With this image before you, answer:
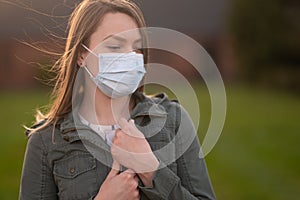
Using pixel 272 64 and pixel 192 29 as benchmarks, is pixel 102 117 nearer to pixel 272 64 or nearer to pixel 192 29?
pixel 272 64

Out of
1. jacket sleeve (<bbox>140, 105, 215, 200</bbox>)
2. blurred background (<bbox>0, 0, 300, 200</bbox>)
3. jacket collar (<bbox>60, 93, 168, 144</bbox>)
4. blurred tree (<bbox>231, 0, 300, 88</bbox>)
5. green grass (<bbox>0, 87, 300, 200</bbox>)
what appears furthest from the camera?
blurred tree (<bbox>231, 0, 300, 88</bbox>)

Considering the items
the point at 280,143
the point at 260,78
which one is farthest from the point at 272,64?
the point at 280,143

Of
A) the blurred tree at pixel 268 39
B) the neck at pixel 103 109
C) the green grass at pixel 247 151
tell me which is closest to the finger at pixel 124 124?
the neck at pixel 103 109

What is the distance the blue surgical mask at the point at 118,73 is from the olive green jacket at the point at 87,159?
0.18m

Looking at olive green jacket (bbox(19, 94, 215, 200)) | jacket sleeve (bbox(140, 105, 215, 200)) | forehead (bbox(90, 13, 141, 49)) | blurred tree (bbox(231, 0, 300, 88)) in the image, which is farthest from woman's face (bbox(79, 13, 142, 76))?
blurred tree (bbox(231, 0, 300, 88))

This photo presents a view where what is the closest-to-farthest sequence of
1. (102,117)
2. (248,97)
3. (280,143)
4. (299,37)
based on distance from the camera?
(102,117) < (280,143) < (248,97) < (299,37)

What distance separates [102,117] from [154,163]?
381mm

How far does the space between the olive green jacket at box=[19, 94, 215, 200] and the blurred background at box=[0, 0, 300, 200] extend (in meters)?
0.60

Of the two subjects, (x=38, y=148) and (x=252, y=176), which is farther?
(x=252, y=176)

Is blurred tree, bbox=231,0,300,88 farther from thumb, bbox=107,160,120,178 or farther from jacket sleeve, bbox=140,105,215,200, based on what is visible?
thumb, bbox=107,160,120,178

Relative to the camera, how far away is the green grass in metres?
7.95

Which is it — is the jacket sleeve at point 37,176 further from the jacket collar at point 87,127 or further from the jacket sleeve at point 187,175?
the jacket sleeve at point 187,175

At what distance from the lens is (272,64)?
2256 centimetres

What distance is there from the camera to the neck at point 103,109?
3227mm
